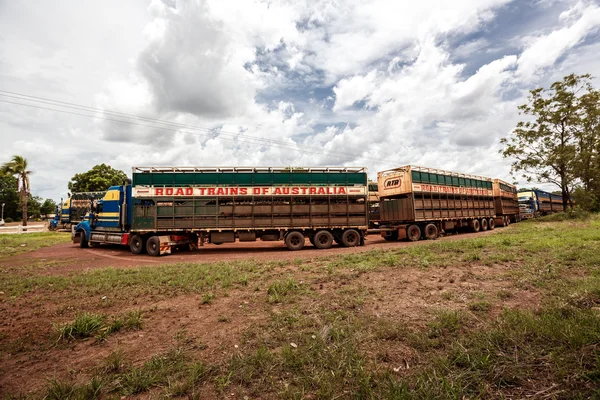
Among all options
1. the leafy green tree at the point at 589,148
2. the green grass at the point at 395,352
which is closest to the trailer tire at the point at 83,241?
the green grass at the point at 395,352

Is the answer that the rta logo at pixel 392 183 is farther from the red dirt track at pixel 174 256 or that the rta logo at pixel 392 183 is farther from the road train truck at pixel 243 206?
the red dirt track at pixel 174 256

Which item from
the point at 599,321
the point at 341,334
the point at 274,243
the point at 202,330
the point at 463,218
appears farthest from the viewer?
the point at 463,218

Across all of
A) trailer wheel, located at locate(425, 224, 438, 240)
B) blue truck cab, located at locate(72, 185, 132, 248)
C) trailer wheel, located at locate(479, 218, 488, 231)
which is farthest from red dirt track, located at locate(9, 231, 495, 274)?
trailer wheel, located at locate(479, 218, 488, 231)

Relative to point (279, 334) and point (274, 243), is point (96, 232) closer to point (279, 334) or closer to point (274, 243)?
point (274, 243)

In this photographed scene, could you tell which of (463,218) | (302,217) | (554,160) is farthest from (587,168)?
(302,217)

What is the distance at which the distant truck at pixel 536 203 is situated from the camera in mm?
34375

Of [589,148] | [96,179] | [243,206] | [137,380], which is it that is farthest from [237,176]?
[96,179]

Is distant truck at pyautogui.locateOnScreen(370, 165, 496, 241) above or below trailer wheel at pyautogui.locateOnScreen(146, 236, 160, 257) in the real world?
above

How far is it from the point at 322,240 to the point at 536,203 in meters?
36.2

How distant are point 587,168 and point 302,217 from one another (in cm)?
2793

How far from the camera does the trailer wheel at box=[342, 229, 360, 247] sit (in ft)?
52.7

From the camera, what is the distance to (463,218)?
21562 millimetres

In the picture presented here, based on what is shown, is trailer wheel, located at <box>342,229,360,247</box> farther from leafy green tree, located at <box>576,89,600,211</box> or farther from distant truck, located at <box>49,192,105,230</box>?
distant truck, located at <box>49,192,105,230</box>

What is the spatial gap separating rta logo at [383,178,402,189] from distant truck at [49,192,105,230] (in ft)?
98.5
